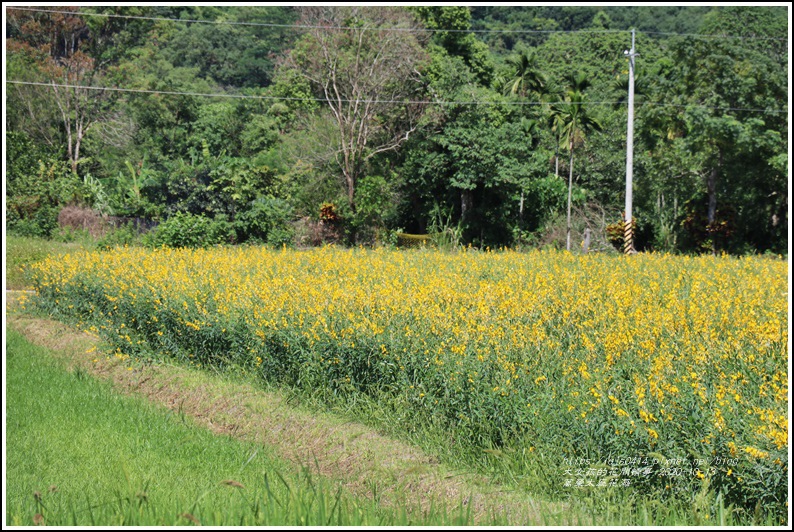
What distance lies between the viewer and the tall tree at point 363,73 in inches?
926

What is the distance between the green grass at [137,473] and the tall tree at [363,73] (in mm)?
16788

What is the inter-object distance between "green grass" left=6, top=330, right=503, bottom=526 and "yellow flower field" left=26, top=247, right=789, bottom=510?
0.95m

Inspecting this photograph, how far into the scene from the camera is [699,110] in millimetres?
21625

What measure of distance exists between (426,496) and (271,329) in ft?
9.45

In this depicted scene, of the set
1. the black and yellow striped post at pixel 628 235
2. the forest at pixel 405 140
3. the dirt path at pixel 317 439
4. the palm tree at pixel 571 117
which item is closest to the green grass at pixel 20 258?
the forest at pixel 405 140

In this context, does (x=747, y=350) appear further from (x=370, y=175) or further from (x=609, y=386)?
(x=370, y=175)

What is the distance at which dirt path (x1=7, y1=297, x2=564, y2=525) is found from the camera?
471 centimetres

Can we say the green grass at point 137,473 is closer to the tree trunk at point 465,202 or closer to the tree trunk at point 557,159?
the tree trunk at point 465,202

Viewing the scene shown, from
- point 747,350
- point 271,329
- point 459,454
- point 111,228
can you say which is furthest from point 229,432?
point 111,228

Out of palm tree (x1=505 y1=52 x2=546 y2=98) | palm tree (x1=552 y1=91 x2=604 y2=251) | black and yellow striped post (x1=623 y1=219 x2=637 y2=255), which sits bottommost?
black and yellow striped post (x1=623 y1=219 x2=637 y2=255)

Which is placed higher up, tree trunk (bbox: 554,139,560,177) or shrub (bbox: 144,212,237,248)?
tree trunk (bbox: 554,139,560,177)

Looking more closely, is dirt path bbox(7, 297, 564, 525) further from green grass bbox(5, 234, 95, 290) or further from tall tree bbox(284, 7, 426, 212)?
tall tree bbox(284, 7, 426, 212)

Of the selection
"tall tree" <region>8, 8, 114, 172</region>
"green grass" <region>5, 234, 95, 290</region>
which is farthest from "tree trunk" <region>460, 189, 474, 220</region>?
"tall tree" <region>8, 8, 114, 172</region>

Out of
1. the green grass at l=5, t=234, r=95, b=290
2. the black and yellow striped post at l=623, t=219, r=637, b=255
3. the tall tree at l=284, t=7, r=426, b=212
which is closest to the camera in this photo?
the green grass at l=5, t=234, r=95, b=290
